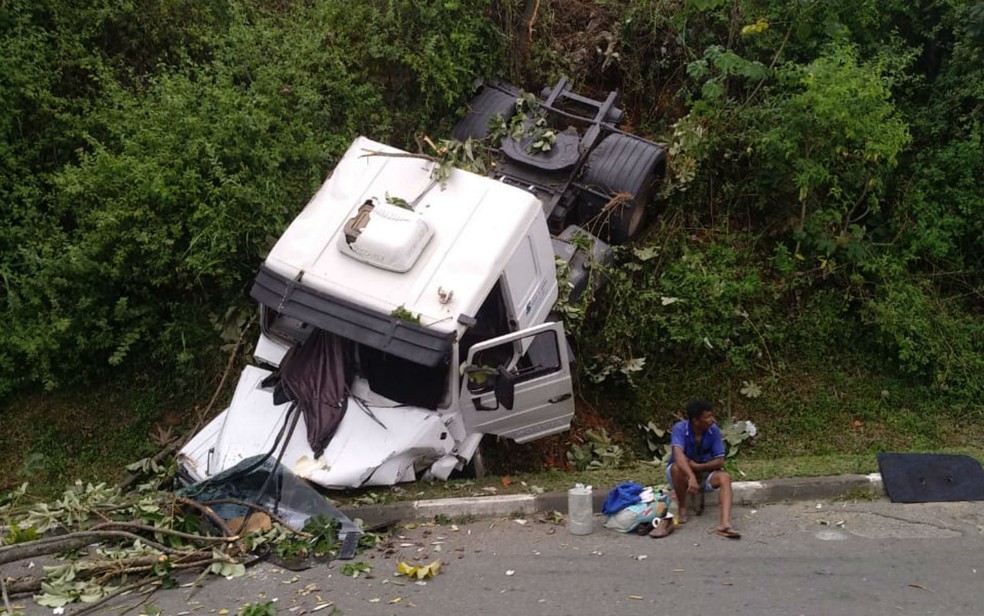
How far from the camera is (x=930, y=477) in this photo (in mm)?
6797

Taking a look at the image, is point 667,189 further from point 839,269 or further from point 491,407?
point 491,407

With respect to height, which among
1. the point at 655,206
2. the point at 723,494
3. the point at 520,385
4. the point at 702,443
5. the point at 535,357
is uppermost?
the point at 655,206

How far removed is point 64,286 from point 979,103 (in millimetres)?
8807

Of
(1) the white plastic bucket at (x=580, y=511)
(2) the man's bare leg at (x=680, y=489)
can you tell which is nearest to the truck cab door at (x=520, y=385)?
(1) the white plastic bucket at (x=580, y=511)

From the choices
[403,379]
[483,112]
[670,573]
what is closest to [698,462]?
[670,573]

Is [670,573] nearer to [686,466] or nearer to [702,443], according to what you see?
[686,466]

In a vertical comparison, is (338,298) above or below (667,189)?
below

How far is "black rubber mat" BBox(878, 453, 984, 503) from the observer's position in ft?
21.7

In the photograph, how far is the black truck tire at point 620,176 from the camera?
29.2 feet

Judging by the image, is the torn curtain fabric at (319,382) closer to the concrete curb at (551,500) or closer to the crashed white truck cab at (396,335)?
the crashed white truck cab at (396,335)

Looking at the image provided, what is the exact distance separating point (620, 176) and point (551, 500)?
135 inches

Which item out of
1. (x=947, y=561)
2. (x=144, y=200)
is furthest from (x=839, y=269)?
(x=144, y=200)

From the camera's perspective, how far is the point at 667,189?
377 inches

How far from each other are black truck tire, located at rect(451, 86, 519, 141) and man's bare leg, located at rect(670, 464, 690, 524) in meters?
4.42
